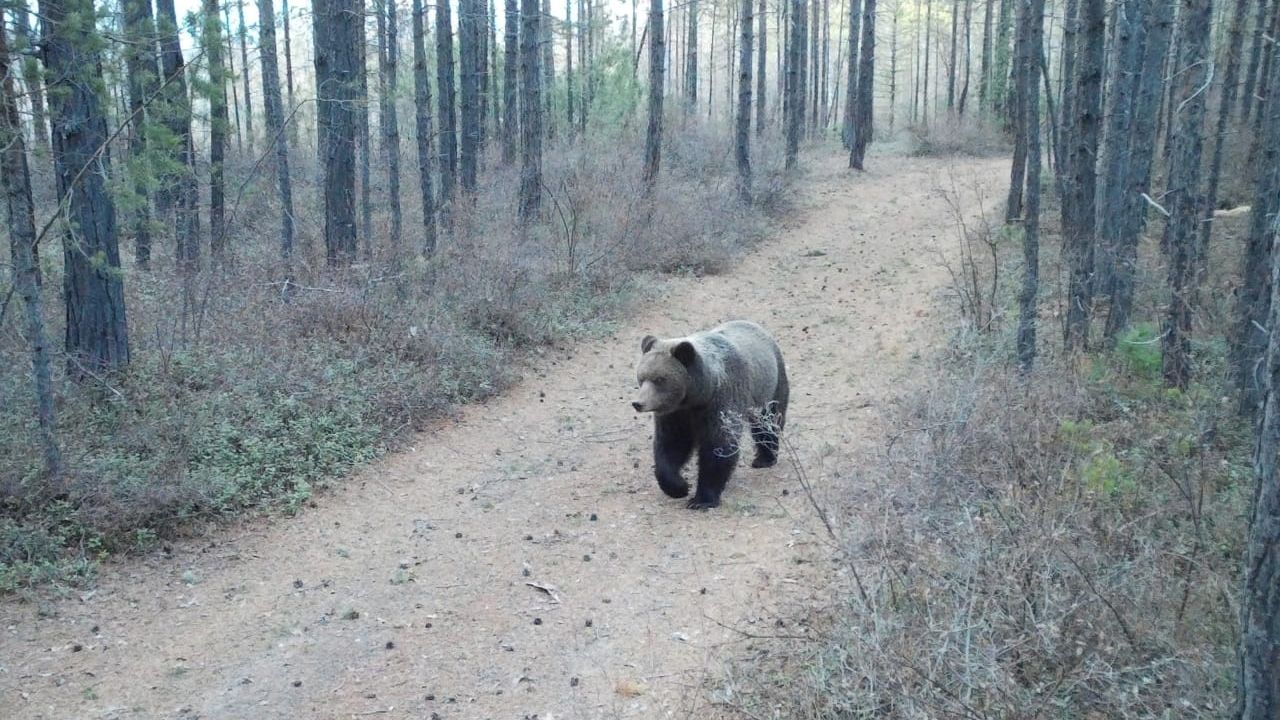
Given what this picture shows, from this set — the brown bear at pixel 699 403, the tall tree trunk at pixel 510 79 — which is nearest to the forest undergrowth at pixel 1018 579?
the brown bear at pixel 699 403

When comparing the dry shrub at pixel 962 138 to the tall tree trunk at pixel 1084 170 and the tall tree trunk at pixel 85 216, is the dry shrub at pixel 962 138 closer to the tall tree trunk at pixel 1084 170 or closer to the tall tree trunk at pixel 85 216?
the tall tree trunk at pixel 1084 170

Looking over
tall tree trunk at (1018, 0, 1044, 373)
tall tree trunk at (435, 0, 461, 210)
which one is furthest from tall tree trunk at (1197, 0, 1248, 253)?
tall tree trunk at (435, 0, 461, 210)

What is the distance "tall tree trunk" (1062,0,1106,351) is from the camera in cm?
1089

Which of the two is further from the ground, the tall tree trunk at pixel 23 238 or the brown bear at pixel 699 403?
the tall tree trunk at pixel 23 238

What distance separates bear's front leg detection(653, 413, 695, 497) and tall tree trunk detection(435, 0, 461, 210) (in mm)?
12516

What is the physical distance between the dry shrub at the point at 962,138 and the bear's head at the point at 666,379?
103 feet

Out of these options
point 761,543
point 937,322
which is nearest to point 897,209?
point 937,322

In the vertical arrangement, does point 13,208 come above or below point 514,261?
above

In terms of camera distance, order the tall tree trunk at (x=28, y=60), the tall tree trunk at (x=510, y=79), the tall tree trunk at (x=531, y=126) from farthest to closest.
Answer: the tall tree trunk at (x=510, y=79) < the tall tree trunk at (x=531, y=126) < the tall tree trunk at (x=28, y=60)

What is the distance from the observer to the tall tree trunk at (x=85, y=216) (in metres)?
8.45

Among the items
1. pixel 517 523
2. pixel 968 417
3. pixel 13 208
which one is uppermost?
pixel 13 208

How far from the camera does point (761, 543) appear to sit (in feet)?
24.8

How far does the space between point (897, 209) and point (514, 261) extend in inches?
589

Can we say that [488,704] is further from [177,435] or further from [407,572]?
[177,435]
